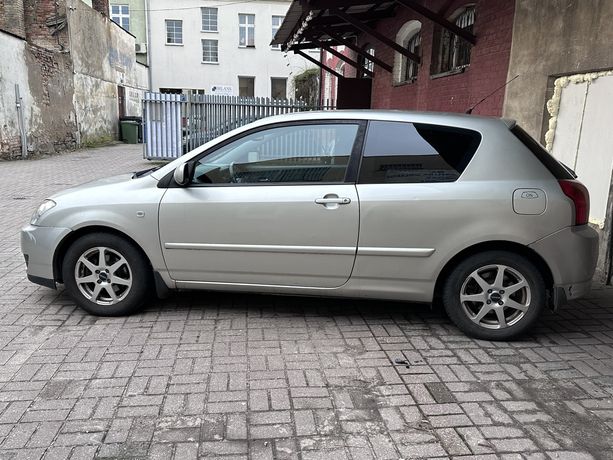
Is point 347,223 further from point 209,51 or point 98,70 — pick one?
point 209,51

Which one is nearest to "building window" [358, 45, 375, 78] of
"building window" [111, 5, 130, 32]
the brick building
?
the brick building

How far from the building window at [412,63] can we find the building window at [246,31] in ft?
82.5

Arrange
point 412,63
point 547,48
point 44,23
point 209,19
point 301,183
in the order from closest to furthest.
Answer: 1. point 301,183
2. point 547,48
3. point 412,63
4. point 44,23
5. point 209,19

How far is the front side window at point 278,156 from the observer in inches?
158

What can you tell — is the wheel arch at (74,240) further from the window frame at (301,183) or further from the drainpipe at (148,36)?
the drainpipe at (148,36)

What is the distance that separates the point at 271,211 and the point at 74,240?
163 centimetres

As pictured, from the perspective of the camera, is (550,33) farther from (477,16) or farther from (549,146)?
(477,16)

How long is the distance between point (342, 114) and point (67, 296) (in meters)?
2.89

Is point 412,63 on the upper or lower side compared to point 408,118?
upper

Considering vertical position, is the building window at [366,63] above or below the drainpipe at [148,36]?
below

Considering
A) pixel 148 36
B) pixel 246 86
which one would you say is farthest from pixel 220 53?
pixel 148 36

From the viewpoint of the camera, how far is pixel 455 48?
30.0 ft

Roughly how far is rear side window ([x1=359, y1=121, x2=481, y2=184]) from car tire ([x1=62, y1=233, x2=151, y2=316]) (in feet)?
6.17

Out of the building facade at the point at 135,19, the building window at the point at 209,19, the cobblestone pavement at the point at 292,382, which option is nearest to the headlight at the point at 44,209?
the cobblestone pavement at the point at 292,382
